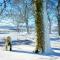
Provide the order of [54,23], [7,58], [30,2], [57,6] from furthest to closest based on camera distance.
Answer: [54,23]
[57,6]
[30,2]
[7,58]

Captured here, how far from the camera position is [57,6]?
3684cm

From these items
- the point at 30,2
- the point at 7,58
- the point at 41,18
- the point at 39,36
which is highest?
the point at 30,2

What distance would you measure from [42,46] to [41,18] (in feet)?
5.74

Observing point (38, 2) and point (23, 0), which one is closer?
point (38, 2)

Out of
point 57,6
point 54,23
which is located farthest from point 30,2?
point 54,23

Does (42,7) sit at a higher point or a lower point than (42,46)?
higher

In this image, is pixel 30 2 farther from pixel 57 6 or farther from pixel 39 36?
pixel 57 6

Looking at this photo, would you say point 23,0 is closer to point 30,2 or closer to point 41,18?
point 30,2

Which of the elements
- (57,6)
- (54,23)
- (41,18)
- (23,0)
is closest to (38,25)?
(41,18)

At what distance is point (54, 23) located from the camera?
1996 inches

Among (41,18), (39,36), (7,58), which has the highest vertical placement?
(41,18)

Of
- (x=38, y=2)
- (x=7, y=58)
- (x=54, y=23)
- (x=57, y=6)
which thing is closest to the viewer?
(x=7, y=58)

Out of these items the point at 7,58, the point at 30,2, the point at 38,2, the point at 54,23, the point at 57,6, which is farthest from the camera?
the point at 54,23

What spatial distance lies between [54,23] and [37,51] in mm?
33709
